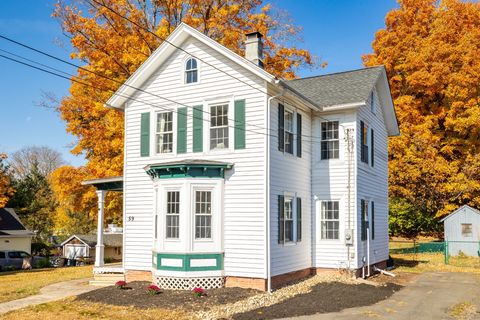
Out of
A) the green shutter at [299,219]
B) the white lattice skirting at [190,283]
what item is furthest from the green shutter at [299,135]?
the white lattice skirting at [190,283]

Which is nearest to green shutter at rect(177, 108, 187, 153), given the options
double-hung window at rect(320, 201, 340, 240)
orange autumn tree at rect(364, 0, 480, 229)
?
double-hung window at rect(320, 201, 340, 240)

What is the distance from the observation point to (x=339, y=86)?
2133 cm

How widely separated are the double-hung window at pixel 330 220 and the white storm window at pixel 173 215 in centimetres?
604

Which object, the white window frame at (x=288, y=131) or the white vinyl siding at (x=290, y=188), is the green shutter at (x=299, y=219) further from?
the white window frame at (x=288, y=131)

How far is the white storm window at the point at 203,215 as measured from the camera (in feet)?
54.7

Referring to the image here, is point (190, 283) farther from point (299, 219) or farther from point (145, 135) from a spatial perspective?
Result: point (145, 135)

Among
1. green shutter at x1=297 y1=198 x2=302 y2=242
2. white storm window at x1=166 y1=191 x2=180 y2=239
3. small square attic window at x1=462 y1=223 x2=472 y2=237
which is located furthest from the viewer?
small square attic window at x1=462 y1=223 x2=472 y2=237

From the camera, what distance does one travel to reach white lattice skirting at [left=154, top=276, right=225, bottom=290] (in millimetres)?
16312

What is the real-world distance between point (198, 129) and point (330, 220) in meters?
6.36

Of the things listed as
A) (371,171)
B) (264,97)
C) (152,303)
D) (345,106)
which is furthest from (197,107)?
(371,171)

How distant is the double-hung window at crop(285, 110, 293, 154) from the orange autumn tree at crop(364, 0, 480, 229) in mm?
18840

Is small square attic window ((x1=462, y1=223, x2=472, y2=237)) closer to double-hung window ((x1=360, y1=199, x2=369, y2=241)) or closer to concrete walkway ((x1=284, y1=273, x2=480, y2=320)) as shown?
concrete walkway ((x1=284, y1=273, x2=480, y2=320))

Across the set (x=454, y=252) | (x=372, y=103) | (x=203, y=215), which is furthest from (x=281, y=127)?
(x=454, y=252)

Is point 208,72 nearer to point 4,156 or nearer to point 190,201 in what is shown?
point 190,201
